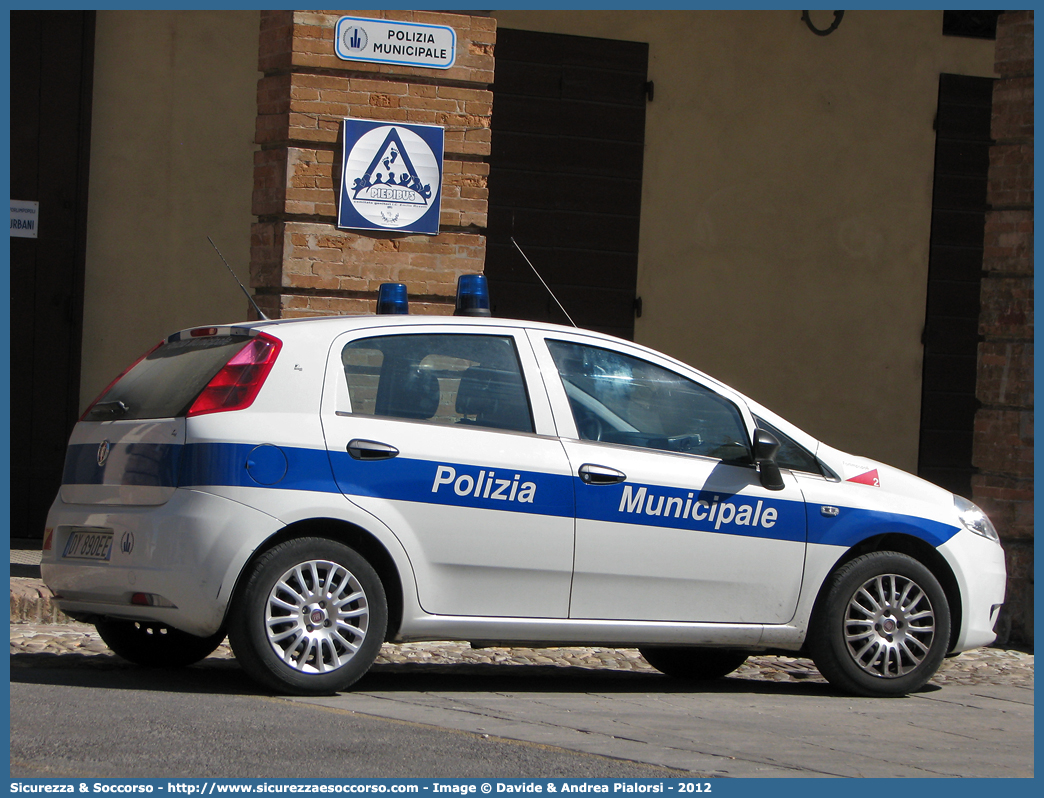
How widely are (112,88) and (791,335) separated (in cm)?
585

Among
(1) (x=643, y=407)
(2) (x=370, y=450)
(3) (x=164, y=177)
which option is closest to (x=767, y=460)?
(1) (x=643, y=407)

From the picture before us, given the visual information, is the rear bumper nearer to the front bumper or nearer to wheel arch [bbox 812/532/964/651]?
wheel arch [bbox 812/532/964/651]

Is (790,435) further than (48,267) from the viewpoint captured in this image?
No

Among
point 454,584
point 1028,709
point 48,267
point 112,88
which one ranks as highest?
point 112,88

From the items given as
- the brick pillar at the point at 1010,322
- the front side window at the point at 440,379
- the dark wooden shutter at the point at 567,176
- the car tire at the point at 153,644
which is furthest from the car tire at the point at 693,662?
the dark wooden shutter at the point at 567,176

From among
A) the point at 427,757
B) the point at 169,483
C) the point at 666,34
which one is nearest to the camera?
the point at 427,757

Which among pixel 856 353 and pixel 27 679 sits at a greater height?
pixel 856 353

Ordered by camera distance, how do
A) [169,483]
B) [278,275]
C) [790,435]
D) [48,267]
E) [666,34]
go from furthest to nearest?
[666,34] → [48,267] → [278,275] → [790,435] → [169,483]

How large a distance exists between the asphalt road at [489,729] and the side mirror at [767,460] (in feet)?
3.15

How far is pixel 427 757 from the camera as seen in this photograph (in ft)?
16.1

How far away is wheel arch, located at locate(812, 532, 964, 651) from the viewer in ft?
23.2

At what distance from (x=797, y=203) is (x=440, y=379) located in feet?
24.0

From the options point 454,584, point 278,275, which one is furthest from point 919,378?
point 454,584

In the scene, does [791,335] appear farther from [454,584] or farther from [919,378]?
[454,584]
